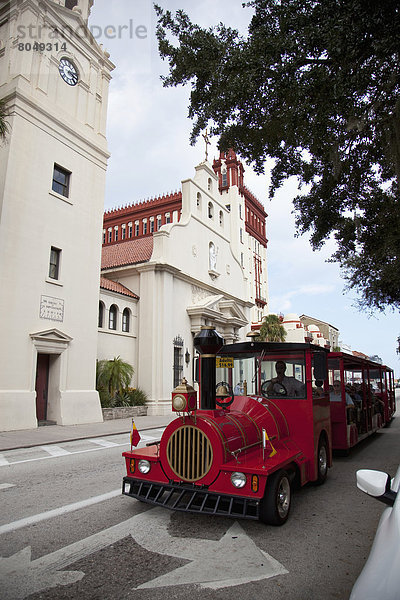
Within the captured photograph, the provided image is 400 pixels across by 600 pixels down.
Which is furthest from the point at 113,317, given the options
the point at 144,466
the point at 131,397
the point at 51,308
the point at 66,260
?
the point at 144,466

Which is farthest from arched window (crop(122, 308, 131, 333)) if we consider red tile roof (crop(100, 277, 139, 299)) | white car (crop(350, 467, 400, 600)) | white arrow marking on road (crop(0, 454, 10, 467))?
white car (crop(350, 467, 400, 600))

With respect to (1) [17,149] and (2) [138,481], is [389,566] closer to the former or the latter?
(2) [138,481]

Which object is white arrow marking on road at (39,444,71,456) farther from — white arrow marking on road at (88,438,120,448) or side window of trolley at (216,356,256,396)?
side window of trolley at (216,356,256,396)

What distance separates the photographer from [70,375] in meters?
Result: 15.6

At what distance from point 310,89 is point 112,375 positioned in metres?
14.5

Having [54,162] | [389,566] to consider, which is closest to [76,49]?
[54,162]

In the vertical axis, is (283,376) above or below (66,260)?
below

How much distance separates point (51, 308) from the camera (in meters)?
15.1

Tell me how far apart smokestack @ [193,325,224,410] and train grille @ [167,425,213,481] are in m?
0.57

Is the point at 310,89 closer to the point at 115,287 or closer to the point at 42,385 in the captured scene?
the point at 42,385

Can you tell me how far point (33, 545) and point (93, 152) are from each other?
1703 cm

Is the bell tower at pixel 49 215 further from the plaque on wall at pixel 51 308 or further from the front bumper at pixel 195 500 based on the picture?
Result: the front bumper at pixel 195 500

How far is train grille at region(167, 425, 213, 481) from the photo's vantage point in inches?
176

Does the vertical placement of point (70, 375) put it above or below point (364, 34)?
below
